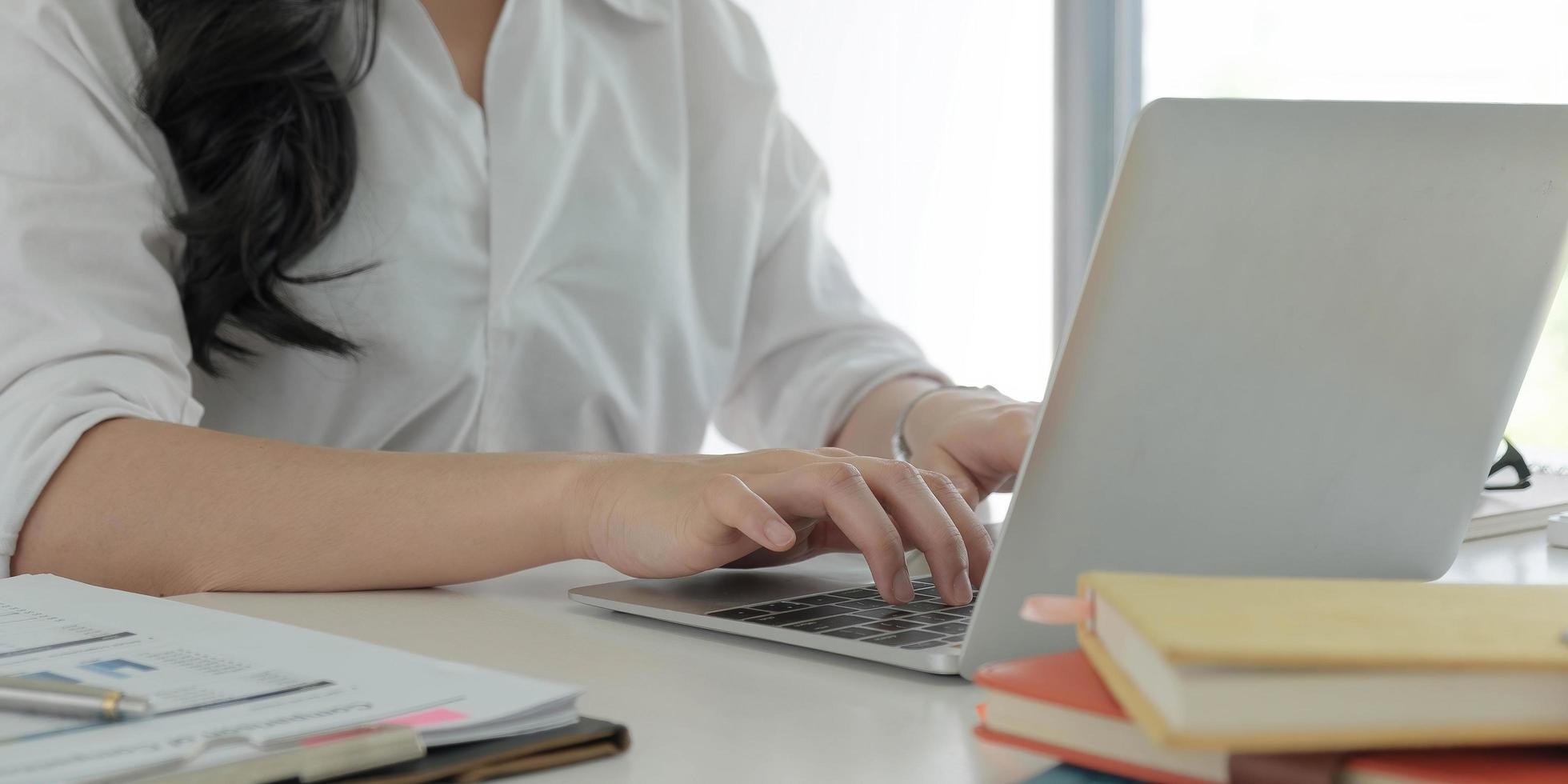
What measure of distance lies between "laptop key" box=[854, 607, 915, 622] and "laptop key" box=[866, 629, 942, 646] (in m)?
0.04

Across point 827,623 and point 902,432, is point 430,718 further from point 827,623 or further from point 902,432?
point 902,432

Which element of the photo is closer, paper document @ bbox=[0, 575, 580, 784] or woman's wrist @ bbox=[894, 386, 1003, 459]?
paper document @ bbox=[0, 575, 580, 784]

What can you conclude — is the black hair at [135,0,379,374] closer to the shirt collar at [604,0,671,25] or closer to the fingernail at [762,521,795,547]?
the shirt collar at [604,0,671,25]

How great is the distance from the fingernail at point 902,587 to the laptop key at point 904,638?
0.04 meters

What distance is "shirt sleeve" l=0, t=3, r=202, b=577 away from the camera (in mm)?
799

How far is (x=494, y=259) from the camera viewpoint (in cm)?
120

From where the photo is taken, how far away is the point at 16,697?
0.40m

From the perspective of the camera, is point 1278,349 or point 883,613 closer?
point 1278,349

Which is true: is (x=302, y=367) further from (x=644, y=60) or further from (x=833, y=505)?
(x=833, y=505)

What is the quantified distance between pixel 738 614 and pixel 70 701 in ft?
0.99

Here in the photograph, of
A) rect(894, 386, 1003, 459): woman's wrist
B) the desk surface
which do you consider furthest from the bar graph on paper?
rect(894, 386, 1003, 459): woman's wrist

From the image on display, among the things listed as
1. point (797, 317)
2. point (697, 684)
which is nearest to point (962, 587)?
point (697, 684)

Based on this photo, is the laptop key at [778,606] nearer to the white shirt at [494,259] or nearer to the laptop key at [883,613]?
the laptop key at [883,613]

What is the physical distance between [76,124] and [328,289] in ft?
0.74
